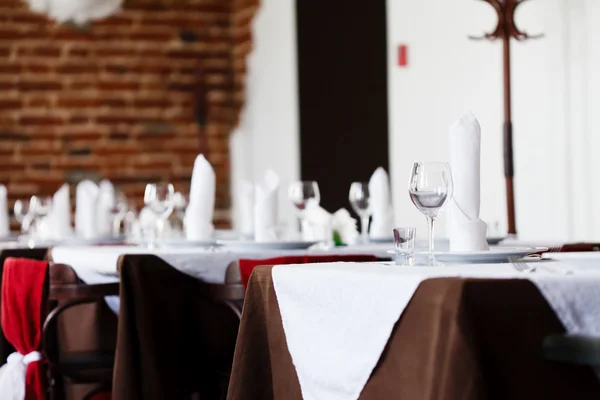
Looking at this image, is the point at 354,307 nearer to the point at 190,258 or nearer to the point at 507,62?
the point at 190,258

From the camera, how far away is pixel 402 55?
5.80 m

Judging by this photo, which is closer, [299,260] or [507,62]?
[299,260]

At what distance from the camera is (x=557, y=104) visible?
14.4 ft

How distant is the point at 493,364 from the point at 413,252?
49 centimetres

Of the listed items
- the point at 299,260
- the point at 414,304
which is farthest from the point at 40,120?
the point at 414,304

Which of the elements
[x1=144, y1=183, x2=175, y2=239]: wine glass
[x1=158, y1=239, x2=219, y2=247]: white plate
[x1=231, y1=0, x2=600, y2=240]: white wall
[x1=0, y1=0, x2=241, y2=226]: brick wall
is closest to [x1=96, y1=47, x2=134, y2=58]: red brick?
[x1=0, y1=0, x2=241, y2=226]: brick wall

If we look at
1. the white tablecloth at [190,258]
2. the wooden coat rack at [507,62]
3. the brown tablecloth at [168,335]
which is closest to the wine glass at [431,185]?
the white tablecloth at [190,258]

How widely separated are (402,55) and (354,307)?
4283 millimetres

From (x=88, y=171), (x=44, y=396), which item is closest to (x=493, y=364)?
(x=44, y=396)

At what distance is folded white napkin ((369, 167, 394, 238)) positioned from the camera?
145 inches

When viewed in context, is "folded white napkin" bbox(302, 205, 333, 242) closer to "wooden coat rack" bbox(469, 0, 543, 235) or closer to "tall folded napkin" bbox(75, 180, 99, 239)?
"wooden coat rack" bbox(469, 0, 543, 235)

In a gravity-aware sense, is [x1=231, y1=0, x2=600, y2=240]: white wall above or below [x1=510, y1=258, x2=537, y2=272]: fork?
above

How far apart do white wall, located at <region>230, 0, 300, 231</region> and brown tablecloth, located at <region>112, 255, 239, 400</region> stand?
3934 millimetres

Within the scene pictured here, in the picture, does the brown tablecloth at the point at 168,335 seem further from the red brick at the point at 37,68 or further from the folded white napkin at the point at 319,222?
the red brick at the point at 37,68
